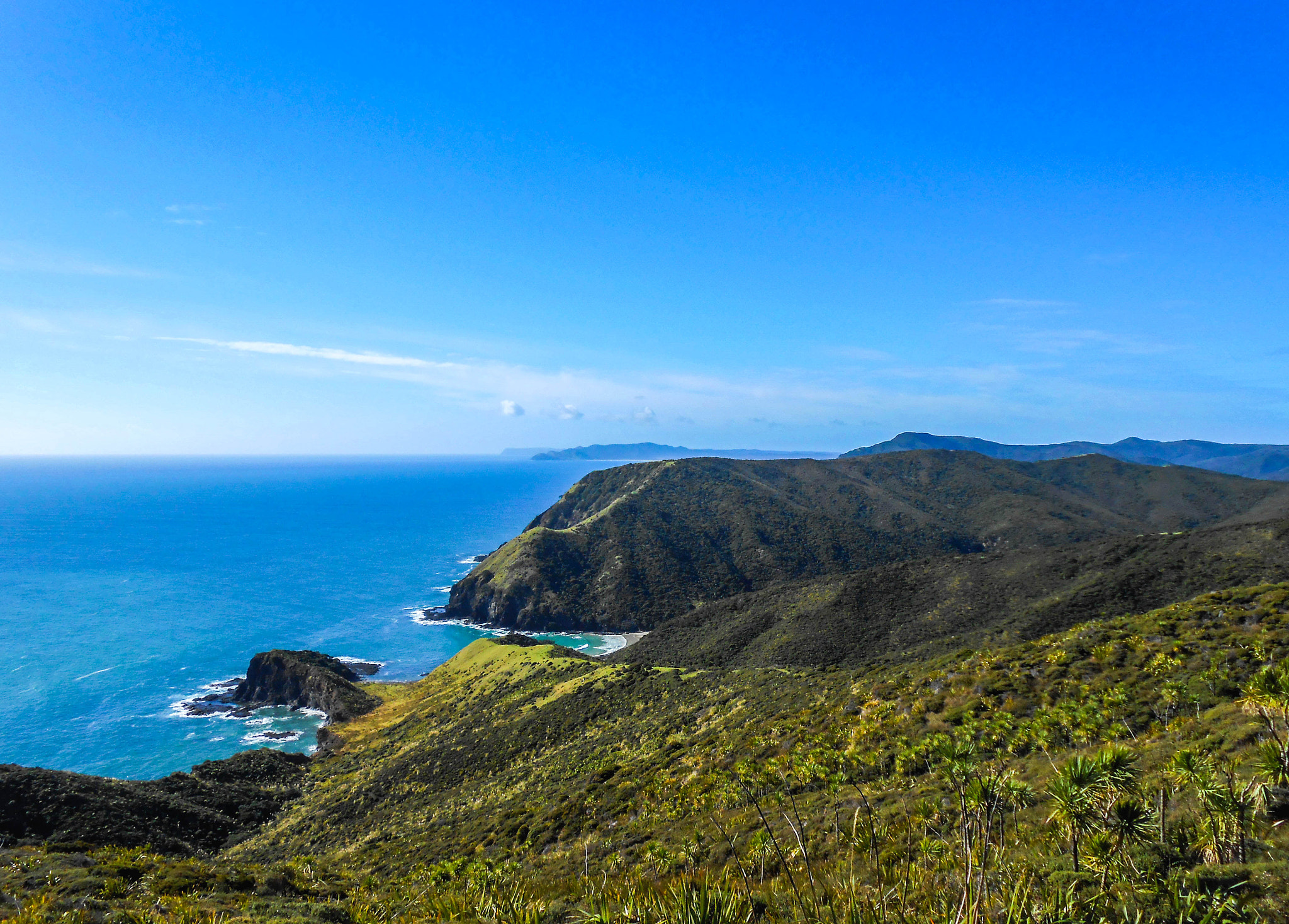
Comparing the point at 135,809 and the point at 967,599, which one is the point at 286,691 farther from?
the point at 967,599

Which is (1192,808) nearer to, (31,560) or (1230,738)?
(1230,738)

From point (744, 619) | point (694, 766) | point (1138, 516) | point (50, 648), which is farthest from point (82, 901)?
point (1138, 516)

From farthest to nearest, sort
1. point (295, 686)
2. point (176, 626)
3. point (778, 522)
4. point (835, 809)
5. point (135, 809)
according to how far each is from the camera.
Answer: point (778, 522), point (176, 626), point (295, 686), point (135, 809), point (835, 809)

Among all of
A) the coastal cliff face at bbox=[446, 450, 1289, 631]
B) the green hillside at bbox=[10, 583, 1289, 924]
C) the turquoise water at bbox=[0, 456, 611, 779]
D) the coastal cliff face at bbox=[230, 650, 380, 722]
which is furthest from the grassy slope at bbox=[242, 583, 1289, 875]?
the coastal cliff face at bbox=[446, 450, 1289, 631]

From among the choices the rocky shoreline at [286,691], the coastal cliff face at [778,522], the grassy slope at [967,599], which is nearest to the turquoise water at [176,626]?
the rocky shoreline at [286,691]

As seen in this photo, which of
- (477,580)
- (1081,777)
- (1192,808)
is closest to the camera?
(1081,777)

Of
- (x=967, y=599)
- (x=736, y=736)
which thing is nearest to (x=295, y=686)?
(x=736, y=736)
